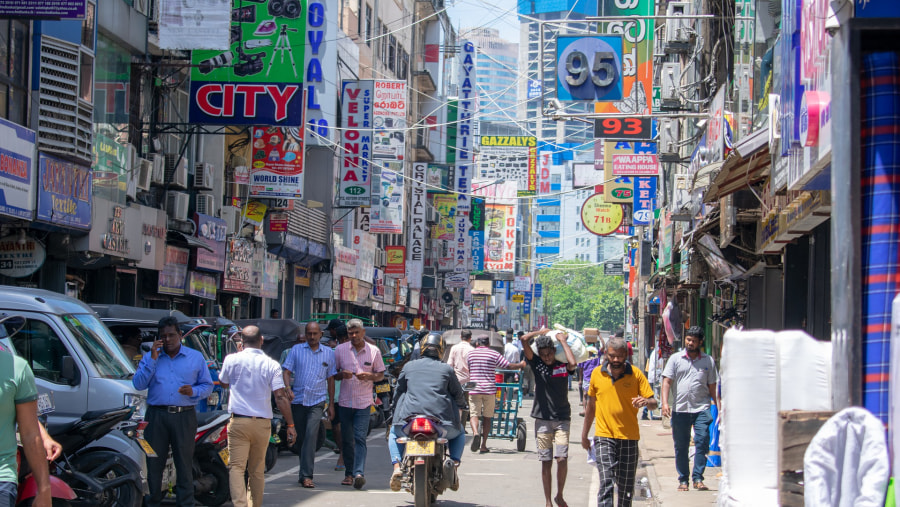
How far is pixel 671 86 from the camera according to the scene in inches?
850

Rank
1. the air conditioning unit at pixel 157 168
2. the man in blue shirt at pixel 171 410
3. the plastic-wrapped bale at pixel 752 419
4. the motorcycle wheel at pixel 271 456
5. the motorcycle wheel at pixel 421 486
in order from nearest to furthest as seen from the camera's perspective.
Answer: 1. the plastic-wrapped bale at pixel 752 419
2. the man in blue shirt at pixel 171 410
3. the motorcycle wheel at pixel 421 486
4. the motorcycle wheel at pixel 271 456
5. the air conditioning unit at pixel 157 168

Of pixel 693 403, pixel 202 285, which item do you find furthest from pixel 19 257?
pixel 693 403

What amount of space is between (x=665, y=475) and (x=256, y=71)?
14316 mm

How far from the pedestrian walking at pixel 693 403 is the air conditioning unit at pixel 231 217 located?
16.7 metres

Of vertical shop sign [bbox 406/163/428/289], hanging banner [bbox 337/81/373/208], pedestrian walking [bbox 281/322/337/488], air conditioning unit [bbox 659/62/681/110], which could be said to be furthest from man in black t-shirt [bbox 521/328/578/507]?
vertical shop sign [bbox 406/163/428/289]

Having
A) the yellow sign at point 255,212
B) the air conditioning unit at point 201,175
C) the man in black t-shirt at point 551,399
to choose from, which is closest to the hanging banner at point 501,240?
the yellow sign at point 255,212

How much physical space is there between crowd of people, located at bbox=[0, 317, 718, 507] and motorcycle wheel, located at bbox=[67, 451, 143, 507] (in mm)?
1037

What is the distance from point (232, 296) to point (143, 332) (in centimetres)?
1563

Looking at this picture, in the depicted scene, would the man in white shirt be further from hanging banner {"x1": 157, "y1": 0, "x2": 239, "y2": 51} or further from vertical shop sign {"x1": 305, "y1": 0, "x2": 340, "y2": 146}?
vertical shop sign {"x1": 305, "y1": 0, "x2": 340, "y2": 146}

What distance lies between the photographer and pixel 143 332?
14859 millimetres

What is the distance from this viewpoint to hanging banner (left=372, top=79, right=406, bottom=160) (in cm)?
3559

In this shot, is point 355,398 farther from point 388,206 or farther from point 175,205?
point 388,206

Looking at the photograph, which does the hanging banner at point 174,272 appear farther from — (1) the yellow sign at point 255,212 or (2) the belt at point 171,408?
(2) the belt at point 171,408

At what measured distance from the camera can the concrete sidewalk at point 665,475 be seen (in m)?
12.2
